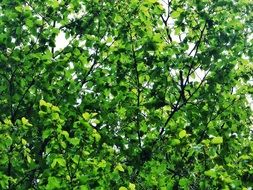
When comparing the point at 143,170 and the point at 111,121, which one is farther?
the point at 111,121

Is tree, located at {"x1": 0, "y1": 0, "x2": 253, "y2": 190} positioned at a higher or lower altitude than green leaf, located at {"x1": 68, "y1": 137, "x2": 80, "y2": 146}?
higher

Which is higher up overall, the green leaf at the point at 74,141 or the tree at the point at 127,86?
the tree at the point at 127,86

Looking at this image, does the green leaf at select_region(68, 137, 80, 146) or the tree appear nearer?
the green leaf at select_region(68, 137, 80, 146)

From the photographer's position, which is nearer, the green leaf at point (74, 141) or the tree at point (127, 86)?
the green leaf at point (74, 141)

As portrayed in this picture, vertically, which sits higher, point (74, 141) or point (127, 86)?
point (127, 86)

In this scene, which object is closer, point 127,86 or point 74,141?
point 74,141

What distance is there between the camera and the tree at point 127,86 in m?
11.9

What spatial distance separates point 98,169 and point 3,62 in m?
4.91

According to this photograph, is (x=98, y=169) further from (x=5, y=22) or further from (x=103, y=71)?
(x=5, y=22)

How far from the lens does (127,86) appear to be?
13281mm

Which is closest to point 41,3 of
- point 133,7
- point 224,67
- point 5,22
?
point 5,22

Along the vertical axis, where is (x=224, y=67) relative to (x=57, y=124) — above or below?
above

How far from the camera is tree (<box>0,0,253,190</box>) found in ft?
38.9

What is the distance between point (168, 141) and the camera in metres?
11.7
